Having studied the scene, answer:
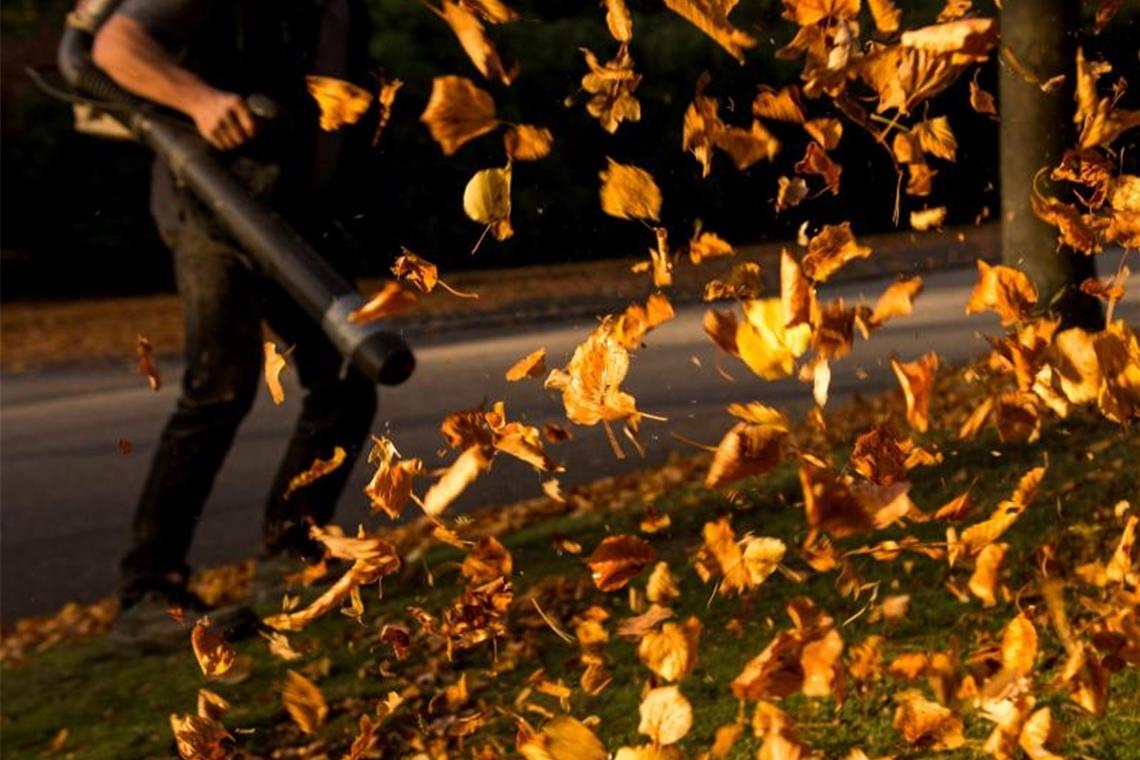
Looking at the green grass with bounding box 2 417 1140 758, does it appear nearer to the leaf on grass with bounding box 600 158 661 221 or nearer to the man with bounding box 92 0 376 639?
the man with bounding box 92 0 376 639

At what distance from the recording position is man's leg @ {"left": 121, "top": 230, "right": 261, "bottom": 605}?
4715mm

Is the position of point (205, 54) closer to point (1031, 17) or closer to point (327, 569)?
point (327, 569)

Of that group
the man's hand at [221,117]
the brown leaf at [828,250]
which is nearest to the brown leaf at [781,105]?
the brown leaf at [828,250]

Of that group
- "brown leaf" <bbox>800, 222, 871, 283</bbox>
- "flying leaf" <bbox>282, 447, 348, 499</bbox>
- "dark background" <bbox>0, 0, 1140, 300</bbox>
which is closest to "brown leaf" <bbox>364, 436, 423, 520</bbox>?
"brown leaf" <bbox>800, 222, 871, 283</bbox>

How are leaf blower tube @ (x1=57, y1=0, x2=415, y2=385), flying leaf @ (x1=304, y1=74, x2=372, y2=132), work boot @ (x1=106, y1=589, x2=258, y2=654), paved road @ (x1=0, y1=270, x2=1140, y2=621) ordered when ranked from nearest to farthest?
flying leaf @ (x1=304, y1=74, x2=372, y2=132), leaf blower tube @ (x1=57, y1=0, x2=415, y2=385), work boot @ (x1=106, y1=589, x2=258, y2=654), paved road @ (x1=0, y1=270, x2=1140, y2=621)

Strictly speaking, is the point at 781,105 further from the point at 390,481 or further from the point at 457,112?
the point at 390,481

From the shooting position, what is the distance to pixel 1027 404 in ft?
10.2

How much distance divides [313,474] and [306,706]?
1.15m

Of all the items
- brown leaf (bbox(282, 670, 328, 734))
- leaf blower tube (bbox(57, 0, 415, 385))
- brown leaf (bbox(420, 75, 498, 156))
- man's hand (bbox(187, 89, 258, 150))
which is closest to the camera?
brown leaf (bbox(420, 75, 498, 156))

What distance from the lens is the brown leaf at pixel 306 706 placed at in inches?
148

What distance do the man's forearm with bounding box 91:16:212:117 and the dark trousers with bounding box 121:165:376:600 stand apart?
0.89ft

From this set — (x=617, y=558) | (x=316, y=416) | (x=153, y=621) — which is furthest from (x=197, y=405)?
(x=617, y=558)

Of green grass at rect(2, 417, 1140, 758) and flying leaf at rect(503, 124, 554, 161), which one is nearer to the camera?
flying leaf at rect(503, 124, 554, 161)

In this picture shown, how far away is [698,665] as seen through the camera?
12.4 feet
